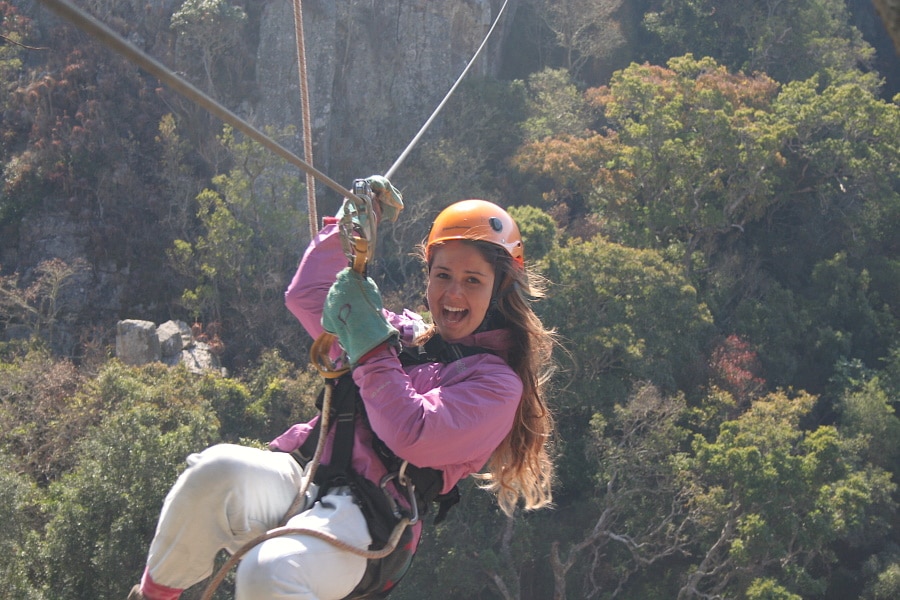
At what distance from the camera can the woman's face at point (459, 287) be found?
89.4 inches

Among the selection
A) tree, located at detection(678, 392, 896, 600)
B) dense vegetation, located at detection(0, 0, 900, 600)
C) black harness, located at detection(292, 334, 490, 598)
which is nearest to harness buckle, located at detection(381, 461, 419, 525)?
black harness, located at detection(292, 334, 490, 598)

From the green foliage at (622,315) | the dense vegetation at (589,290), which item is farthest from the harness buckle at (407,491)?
the green foliage at (622,315)

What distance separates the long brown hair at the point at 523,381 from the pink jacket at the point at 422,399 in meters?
0.06

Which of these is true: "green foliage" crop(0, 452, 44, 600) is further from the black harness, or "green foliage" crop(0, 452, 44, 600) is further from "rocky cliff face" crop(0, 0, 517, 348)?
"rocky cliff face" crop(0, 0, 517, 348)

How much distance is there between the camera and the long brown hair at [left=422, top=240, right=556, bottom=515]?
92.4 inches

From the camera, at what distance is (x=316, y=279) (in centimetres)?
235

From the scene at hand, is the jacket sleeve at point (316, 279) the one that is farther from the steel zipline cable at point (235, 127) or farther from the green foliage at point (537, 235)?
the green foliage at point (537, 235)

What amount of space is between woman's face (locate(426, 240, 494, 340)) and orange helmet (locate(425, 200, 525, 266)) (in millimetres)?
24

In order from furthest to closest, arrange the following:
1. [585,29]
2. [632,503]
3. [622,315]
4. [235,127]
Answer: [585,29]
[622,315]
[632,503]
[235,127]

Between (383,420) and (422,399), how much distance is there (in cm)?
10

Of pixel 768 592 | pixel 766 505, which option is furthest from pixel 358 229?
pixel 766 505

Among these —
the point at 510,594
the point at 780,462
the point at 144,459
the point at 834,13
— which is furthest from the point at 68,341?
the point at 834,13

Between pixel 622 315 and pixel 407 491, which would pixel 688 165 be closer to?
pixel 622 315

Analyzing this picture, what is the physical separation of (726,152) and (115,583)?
10.6 meters
